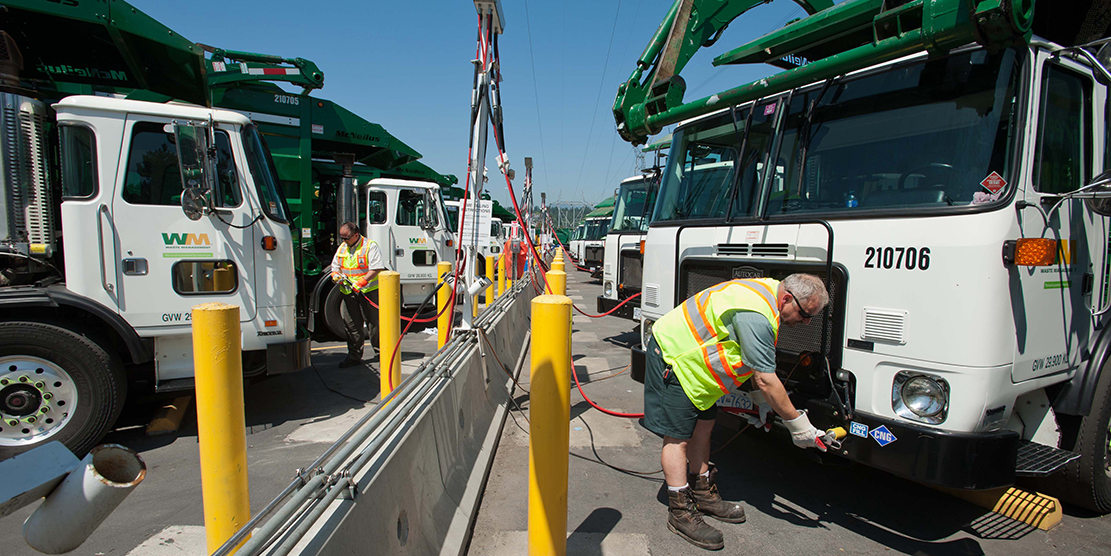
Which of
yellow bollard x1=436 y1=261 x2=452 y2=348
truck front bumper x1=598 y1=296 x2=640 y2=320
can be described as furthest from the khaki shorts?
truck front bumper x1=598 y1=296 x2=640 y2=320

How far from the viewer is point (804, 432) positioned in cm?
289

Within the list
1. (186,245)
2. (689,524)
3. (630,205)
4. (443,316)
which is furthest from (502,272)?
(689,524)

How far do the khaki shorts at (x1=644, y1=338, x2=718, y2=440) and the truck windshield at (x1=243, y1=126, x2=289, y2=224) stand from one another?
3590 mm

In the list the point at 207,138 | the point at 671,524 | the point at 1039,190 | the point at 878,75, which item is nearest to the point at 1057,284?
the point at 1039,190

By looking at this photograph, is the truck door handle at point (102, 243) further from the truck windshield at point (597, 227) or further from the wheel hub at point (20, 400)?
the truck windshield at point (597, 227)

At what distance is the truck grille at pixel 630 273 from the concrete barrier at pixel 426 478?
3.95 metres

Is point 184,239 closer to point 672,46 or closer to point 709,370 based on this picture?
point 709,370

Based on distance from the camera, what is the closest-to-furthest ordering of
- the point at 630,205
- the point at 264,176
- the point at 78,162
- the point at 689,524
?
the point at 689,524
the point at 78,162
the point at 264,176
the point at 630,205

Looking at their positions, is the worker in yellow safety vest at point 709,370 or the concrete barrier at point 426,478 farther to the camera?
the worker in yellow safety vest at point 709,370

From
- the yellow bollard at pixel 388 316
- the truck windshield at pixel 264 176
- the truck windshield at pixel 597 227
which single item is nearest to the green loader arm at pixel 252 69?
the truck windshield at pixel 264 176

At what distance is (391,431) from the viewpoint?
2471mm

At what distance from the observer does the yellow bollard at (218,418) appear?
2205 millimetres

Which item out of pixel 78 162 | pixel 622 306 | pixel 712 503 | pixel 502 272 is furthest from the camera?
pixel 502 272

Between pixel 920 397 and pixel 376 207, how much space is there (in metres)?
9.42
